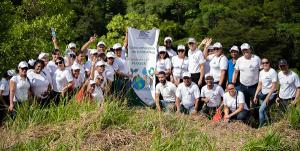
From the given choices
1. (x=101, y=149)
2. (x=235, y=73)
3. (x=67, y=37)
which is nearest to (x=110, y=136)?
(x=101, y=149)

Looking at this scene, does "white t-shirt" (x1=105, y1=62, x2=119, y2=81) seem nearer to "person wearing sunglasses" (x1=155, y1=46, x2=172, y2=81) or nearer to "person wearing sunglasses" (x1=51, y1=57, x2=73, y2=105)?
"person wearing sunglasses" (x1=51, y1=57, x2=73, y2=105)

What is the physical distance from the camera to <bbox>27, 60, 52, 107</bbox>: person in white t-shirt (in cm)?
1097

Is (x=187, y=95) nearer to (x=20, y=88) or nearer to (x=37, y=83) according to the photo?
(x=37, y=83)

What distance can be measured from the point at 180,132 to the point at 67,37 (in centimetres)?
1677

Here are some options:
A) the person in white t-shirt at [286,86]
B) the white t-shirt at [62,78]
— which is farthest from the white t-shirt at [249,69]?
the white t-shirt at [62,78]

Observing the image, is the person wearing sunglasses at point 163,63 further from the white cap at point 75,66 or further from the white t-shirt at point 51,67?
the white t-shirt at point 51,67

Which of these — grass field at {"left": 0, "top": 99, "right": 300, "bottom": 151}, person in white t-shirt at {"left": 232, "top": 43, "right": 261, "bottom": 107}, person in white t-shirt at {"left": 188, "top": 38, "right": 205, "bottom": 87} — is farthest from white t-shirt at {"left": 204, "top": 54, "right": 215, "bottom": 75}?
grass field at {"left": 0, "top": 99, "right": 300, "bottom": 151}

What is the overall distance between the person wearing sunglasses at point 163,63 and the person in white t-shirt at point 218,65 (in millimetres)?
970

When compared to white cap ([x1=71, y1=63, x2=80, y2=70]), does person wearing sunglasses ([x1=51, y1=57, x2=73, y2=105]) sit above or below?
below

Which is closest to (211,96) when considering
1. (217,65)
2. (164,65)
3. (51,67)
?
(217,65)

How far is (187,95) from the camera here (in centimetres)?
1187

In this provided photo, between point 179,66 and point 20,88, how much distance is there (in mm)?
3510

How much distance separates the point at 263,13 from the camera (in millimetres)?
52406

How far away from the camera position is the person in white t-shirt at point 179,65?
1228 centimetres
